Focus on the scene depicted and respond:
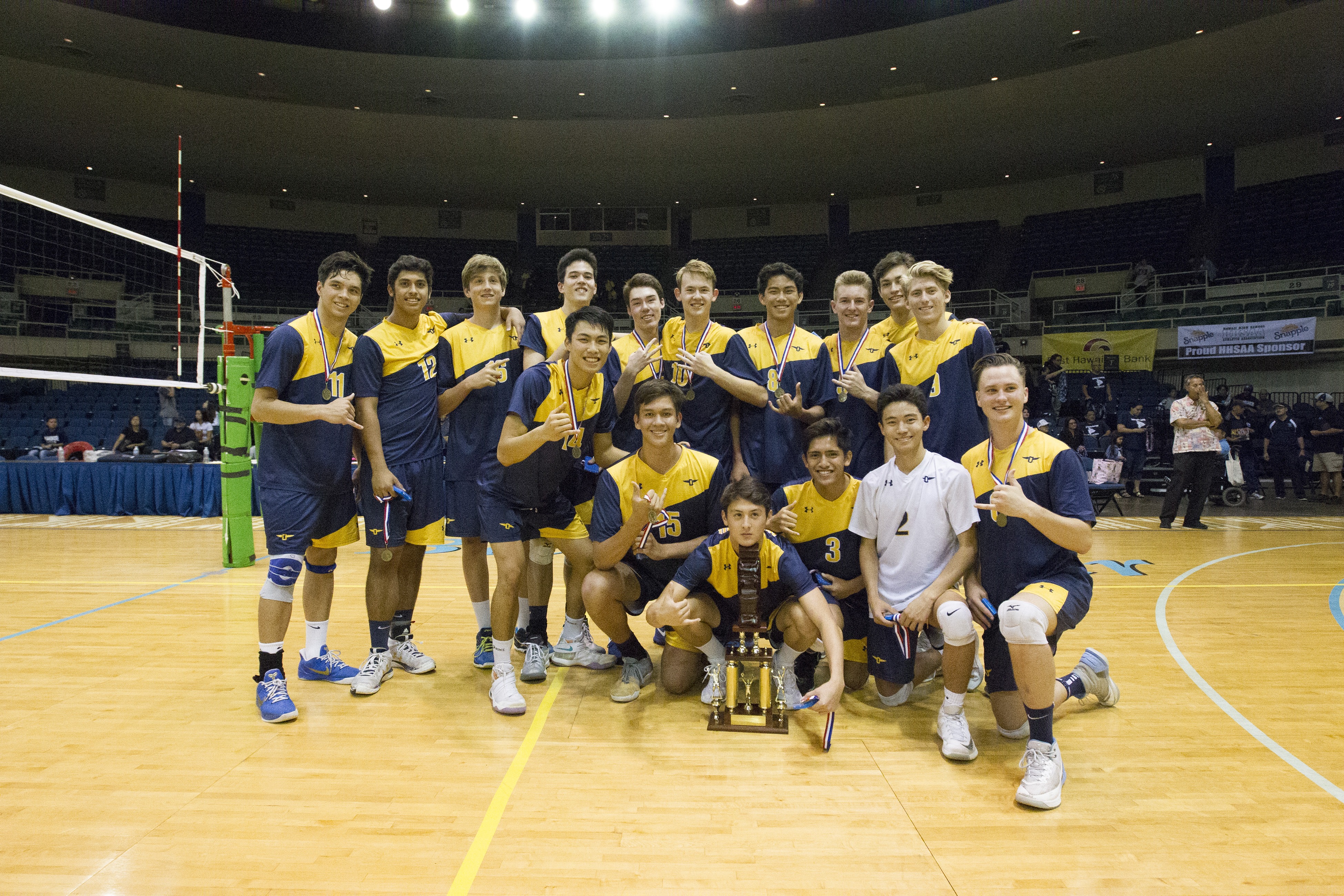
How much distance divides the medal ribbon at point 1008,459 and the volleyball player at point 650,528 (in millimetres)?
1286

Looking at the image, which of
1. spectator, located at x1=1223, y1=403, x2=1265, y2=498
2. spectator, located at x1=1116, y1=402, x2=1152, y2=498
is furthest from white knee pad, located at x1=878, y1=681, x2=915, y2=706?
spectator, located at x1=1223, y1=403, x2=1265, y2=498

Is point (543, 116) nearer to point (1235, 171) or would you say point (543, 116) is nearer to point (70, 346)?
point (70, 346)

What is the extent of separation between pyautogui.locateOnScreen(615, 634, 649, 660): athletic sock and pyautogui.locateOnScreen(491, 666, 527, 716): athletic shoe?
57 cm

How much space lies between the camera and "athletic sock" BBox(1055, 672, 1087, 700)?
344cm

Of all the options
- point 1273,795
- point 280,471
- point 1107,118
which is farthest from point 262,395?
point 1107,118

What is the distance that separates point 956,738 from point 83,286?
23066 mm

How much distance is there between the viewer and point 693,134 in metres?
18.2

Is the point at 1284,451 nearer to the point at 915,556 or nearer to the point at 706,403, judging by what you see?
the point at 915,556

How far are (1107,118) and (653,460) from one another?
18348 millimetres

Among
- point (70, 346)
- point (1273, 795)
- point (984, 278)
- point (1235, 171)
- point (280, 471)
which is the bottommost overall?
point (1273, 795)

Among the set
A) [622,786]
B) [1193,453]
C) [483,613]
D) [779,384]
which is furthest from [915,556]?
[1193,453]

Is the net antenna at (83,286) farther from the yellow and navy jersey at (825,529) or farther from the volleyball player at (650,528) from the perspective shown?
the yellow and navy jersey at (825,529)

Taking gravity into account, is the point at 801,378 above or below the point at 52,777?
above

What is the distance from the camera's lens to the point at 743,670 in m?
3.56
